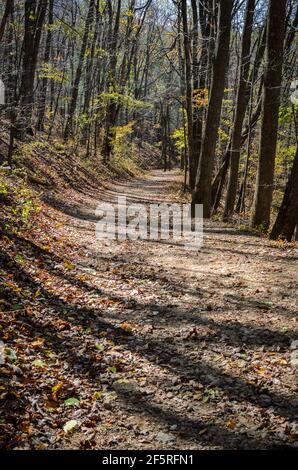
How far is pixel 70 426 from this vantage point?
341 centimetres

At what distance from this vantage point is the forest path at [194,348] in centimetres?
342

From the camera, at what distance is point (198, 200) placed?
12.2 m

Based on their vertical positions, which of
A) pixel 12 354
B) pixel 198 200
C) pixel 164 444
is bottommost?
pixel 164 444

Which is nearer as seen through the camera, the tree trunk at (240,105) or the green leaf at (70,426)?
the green leaf at (70,426)

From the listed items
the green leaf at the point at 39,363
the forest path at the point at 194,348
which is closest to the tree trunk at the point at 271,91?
the forest path at the point at 194,348

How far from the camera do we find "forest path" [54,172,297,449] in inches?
135

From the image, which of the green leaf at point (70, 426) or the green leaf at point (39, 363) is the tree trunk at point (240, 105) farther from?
the green leaf at point (70, 426)

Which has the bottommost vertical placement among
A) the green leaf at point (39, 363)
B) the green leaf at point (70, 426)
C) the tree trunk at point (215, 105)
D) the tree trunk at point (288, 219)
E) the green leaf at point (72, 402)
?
the green leaf at point (70, 426)

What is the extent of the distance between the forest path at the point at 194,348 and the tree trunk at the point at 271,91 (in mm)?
2547

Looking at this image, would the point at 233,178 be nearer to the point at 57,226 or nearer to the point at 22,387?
the point at 57,226

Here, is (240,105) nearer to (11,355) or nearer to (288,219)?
(288,219)

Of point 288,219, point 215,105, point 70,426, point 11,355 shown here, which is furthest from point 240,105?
point 70,426
